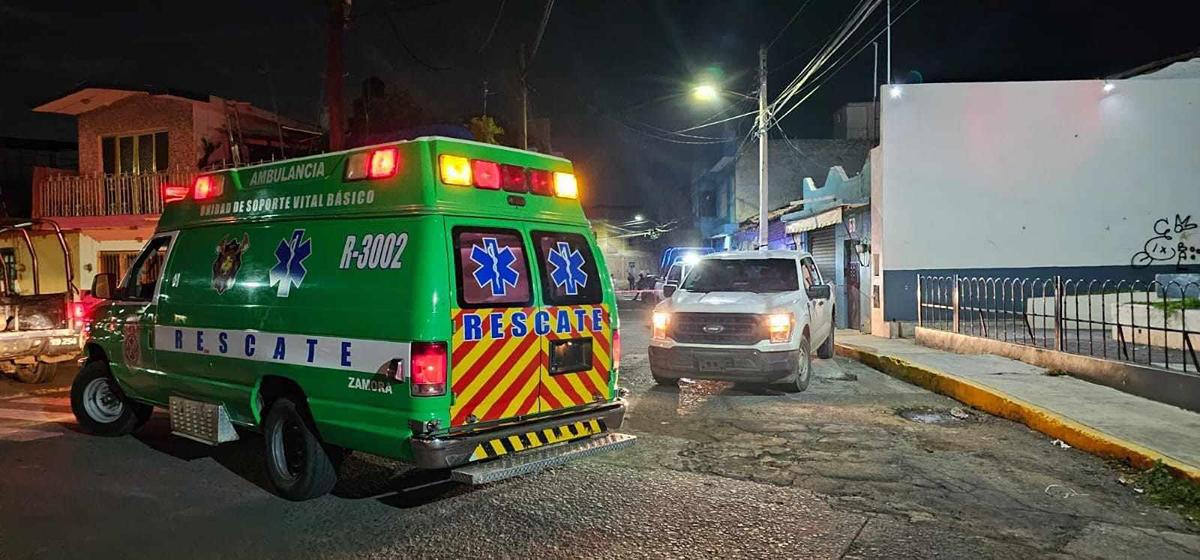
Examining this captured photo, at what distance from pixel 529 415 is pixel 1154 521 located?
4044 millimetres

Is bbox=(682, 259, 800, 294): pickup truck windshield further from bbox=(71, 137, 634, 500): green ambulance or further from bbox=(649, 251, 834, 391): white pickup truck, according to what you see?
bbox=(71, 137, 634, 500): green ambulance

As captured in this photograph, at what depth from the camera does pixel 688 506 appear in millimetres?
5363

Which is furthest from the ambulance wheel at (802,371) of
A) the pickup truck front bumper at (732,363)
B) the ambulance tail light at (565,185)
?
the ambulance tail light at (565,185)

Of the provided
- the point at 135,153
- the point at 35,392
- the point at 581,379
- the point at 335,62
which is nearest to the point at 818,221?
the point at 335,62

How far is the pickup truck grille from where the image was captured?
31.1 ft

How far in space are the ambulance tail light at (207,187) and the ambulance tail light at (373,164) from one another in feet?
5.73

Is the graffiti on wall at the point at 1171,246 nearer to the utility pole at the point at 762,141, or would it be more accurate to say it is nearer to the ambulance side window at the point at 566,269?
the utility pole at the point at 762,141

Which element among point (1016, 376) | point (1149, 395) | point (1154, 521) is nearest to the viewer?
point (1154, 521)

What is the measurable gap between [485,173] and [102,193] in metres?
18.7

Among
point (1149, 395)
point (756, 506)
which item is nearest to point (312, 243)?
point (756, 506)

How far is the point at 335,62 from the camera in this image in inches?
543

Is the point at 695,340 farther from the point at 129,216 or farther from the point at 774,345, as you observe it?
the point at 129,216

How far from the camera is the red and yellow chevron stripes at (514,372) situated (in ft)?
16.6

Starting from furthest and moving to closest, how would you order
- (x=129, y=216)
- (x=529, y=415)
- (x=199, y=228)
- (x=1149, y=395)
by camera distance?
(x=129, y=216), (x=1149, y=395), (x=199, y=228), (x=529, y=415)
